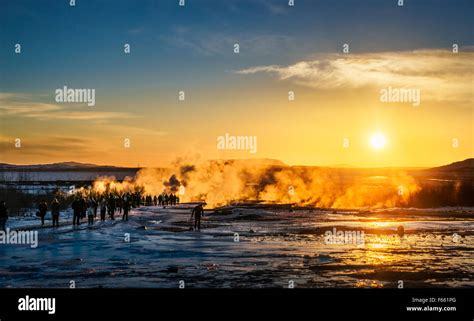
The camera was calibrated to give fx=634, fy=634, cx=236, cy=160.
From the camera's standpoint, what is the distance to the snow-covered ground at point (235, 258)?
20.7 m

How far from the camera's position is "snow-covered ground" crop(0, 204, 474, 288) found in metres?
20.7

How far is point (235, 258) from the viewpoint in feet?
83.8

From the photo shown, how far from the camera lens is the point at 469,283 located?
20.7 meters
